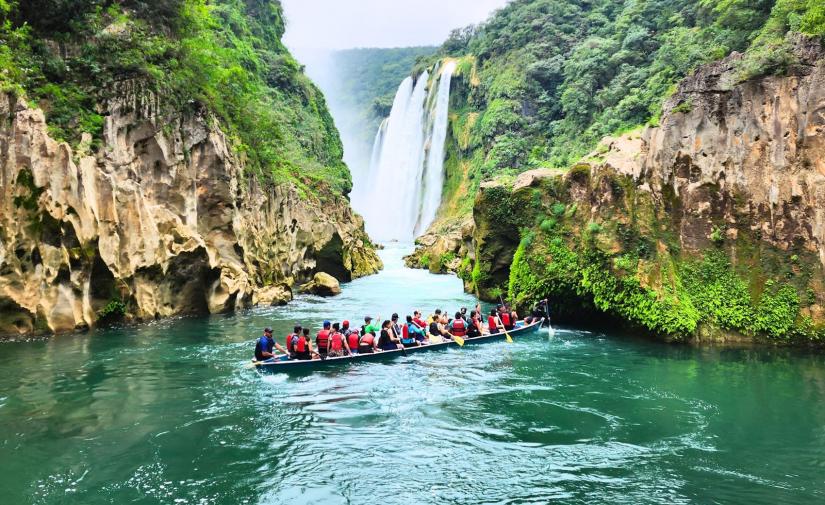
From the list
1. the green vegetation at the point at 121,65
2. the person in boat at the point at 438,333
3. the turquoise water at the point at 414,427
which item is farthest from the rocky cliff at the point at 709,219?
the green vegetation at the point at 121,65

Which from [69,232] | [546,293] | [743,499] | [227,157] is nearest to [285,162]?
[227,157]

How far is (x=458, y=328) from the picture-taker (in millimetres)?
16484

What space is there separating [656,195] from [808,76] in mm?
4655

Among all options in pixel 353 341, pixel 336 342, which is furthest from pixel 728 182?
pixel 336 342

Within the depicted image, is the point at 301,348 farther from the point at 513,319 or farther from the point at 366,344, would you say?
the point at 513,319

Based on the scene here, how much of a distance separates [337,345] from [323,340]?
0.46m

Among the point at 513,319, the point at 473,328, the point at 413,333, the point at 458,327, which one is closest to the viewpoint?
the point at 413,333

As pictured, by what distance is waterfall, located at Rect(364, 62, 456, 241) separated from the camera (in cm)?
6316

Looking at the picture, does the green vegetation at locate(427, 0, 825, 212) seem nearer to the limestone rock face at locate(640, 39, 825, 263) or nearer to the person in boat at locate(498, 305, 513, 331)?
the limestone rock face at locate(640, 39, 825, 263)

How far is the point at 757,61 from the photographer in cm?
1443

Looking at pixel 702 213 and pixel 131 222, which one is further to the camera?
pixel 131 222

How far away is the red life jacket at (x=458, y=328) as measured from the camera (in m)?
16.4

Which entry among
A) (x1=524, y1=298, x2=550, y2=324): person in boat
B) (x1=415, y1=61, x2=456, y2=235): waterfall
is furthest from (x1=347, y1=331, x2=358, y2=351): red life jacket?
(x1=415, y1=61, x2=456, y2=235): waterfall

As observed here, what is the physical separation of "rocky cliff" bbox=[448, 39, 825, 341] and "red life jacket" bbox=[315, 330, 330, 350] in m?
8.00
